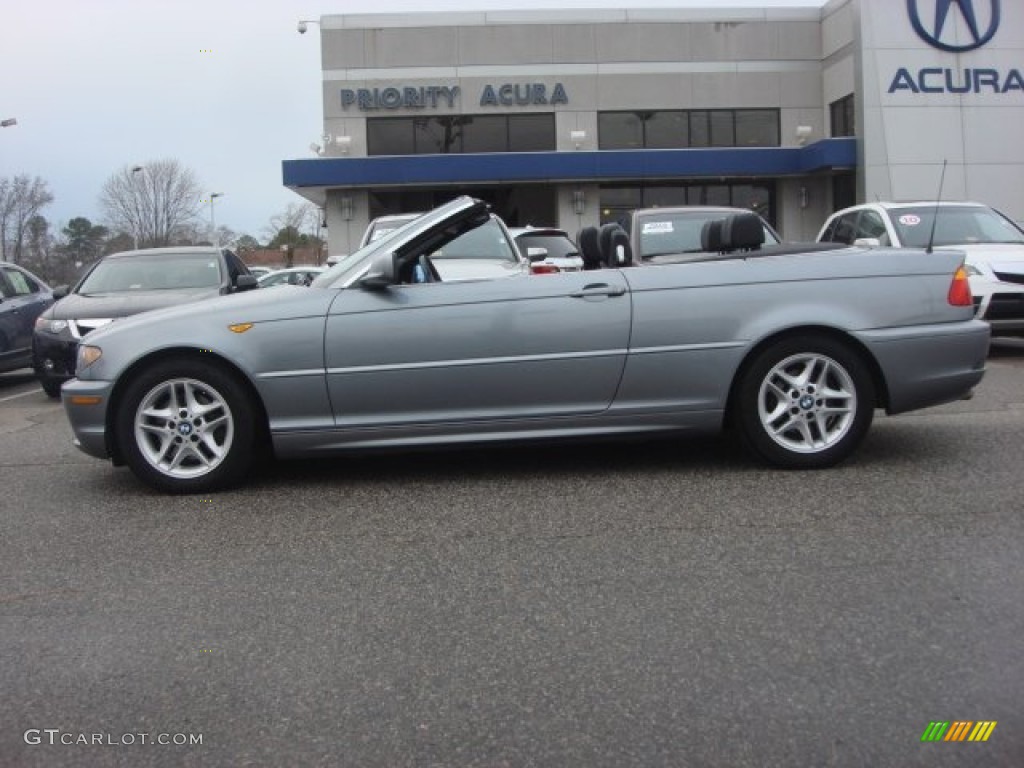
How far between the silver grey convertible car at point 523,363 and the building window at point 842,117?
2146 centimetres

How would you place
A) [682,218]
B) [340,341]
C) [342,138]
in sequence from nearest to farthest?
[340,341] → [682,218] → [342,138]

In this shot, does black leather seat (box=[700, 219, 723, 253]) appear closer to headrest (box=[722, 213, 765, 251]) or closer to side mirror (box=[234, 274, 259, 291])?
headrest (box=[722, 213, 765, 251])

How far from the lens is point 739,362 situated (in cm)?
500

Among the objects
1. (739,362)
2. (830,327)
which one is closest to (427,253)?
(739,362)

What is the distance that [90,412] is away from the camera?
4.94 metres

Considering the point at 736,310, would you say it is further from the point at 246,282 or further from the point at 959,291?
the point at 246,282

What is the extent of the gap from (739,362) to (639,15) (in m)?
23.6

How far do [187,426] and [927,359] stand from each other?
404 centimetres

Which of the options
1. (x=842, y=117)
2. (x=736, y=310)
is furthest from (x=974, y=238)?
(x=842, y=117)

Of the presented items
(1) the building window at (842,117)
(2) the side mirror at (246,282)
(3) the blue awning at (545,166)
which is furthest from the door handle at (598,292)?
(1) the building window at (842,117)

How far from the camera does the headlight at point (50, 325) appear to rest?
9047mm

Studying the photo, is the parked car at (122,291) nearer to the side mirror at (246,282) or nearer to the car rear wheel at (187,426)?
the side mirror at (246,282)

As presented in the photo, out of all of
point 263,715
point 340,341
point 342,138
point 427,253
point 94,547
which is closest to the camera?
point 263,715

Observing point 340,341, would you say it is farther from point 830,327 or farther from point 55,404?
point 55,404
